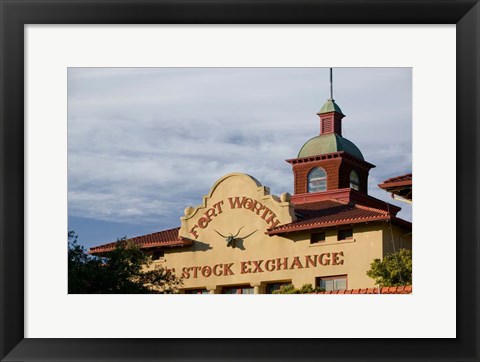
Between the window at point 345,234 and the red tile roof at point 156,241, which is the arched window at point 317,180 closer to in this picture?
the window at point 345,234

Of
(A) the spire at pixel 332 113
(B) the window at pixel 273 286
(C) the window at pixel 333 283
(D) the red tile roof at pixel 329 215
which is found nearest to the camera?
(A) the spire at pixel 332 113

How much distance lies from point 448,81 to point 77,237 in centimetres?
700

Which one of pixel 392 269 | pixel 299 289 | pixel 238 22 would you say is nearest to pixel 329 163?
pixel 299 289

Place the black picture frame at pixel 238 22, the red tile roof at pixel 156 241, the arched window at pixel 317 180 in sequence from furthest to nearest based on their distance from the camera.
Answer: the arched window at pixel 317 180 < the red tile roof at pixel 156 241 < the black picture frame at pixel 238 22

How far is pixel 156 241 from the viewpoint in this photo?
21391 millimetres

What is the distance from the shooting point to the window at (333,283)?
24.6m

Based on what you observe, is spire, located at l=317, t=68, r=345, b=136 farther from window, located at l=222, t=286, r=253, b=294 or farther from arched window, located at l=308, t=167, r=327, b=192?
arched window, located at l=308, t=167, r=327, b=192

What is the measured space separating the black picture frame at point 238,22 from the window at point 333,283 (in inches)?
559

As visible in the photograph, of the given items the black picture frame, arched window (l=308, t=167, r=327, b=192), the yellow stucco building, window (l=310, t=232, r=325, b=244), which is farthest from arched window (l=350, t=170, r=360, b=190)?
the black picture frame

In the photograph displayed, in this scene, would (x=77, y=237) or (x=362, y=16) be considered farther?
(x=77, y=237)

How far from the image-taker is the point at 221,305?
10.2 m

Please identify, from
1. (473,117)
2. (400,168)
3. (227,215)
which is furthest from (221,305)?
(227,215)

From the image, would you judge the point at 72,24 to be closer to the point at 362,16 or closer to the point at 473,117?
the point at 362,16

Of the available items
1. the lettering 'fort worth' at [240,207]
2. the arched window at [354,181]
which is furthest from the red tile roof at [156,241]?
the arched window at [354,181]
